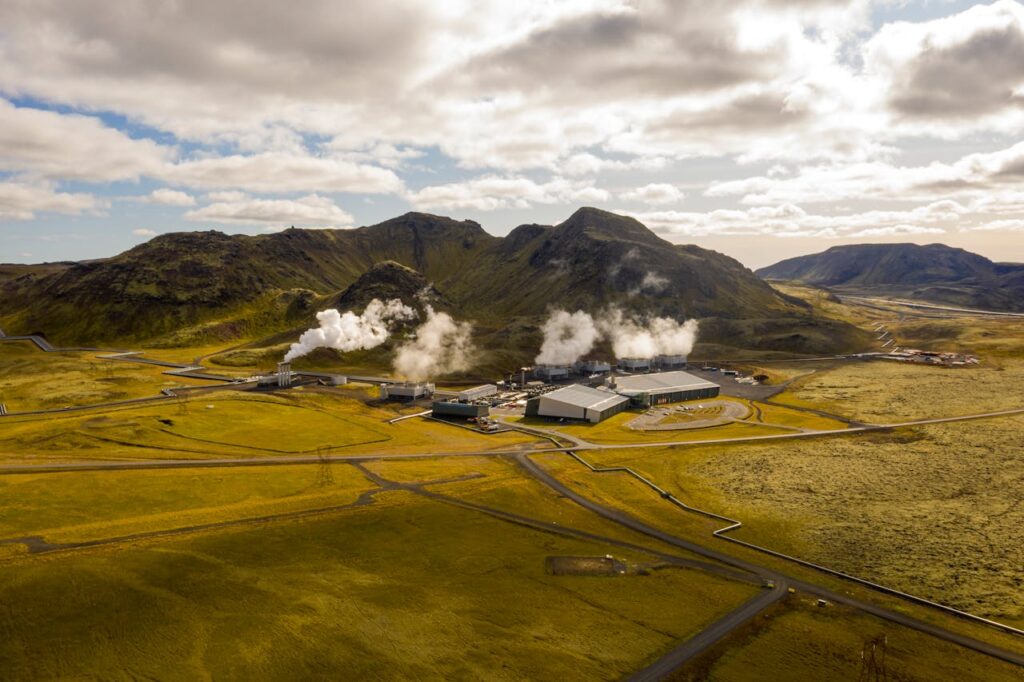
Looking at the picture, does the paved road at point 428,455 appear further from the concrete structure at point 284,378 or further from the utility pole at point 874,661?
the concrete structure at point 284,378

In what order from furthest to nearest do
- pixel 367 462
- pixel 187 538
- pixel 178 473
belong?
pixel 367 462 → pixel 178 473 → pixel 187 538

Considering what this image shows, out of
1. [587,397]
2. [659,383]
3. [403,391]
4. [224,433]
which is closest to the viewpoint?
[224,433]

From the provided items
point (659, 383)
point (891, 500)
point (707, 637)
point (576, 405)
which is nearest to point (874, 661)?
point (707, 637)

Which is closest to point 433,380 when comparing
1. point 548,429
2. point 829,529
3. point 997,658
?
point 548,429

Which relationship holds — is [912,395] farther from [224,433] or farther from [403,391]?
[224,433]

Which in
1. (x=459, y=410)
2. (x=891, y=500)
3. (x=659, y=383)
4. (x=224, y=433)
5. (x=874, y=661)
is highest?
(x=659, y=383)

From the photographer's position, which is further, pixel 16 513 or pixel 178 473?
pixel 178 473

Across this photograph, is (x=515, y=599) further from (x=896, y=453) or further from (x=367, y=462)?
(x=896, y=453)

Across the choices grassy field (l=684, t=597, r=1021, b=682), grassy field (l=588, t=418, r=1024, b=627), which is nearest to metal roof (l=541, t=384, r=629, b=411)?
grassy field (l=588, t=418, r=1024, b=627)
